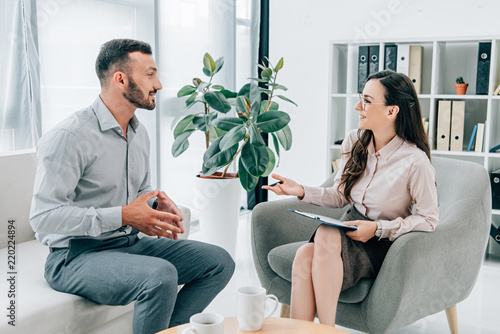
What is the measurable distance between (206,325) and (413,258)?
0.92m

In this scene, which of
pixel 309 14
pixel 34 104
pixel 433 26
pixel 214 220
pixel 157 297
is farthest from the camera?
pixel 309 14

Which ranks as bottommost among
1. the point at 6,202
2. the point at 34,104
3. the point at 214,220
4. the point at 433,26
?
the point at 214,220

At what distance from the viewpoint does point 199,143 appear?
390 centimetres

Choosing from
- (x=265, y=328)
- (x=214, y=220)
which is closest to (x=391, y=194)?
(x=265, y=328)

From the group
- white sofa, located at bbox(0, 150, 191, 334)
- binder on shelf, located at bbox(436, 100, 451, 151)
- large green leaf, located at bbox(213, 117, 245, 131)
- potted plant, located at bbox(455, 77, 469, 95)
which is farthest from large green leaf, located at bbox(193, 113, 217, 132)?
potted plant, located at bbox(455, 77, 469, 95)

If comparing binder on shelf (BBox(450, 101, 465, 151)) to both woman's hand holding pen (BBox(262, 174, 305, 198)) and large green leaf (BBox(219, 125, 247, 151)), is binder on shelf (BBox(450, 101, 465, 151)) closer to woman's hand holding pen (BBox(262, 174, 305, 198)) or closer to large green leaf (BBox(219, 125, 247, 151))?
large green leaf (BBox(219, 125, 247, 151))

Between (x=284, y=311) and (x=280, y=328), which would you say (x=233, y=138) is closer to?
(x=284, y=311)

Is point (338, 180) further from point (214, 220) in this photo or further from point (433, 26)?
point (433, 26)

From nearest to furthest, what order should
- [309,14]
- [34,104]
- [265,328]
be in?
1. [265,328]
2. [34,104]
3. [309,14]

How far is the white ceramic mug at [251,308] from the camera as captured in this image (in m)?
1.26

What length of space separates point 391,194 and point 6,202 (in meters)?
1.50

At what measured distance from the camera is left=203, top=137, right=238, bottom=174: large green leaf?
2688 millimetres

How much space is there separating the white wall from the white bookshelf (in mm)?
277

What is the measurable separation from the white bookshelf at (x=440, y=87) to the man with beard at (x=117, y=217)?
1.92 m
